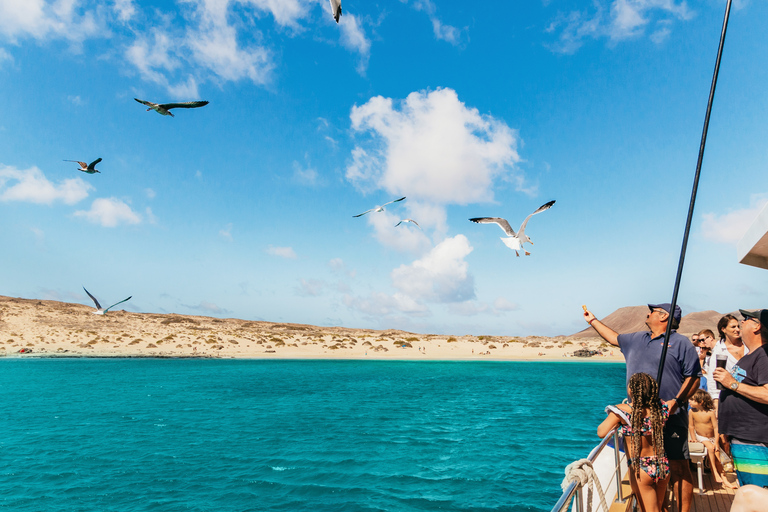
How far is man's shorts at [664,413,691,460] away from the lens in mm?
3779

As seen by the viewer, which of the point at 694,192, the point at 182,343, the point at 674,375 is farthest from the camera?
the point at 182,343

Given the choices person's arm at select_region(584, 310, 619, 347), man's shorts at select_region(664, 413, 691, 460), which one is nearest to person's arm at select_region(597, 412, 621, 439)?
man's shorts at select_region(664, 413, 691, 460)

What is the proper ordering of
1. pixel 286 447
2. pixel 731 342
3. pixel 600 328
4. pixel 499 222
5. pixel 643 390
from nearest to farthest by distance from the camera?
pixel 643 390, pixel 600 328, pixel 731 342, pixel 499 222, pixel 286 447

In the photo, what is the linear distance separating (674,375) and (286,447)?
43.2 ft

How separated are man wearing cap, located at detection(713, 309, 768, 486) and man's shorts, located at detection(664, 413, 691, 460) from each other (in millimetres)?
313

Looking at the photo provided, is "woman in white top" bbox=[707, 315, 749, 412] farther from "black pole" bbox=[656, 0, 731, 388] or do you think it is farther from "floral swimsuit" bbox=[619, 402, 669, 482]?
"black pole" bbox=[656, 0, 731, 388]

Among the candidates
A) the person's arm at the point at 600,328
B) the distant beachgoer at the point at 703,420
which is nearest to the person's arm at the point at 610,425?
the person's arm at the point at 600,328

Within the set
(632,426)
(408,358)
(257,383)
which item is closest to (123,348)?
(257,383)

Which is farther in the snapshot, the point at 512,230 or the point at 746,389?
the point at 512,230

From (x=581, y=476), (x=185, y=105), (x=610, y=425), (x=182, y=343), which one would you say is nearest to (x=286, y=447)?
(x=185, y=105)

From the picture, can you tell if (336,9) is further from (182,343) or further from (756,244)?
(182,343)

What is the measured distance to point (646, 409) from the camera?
350 centimetres

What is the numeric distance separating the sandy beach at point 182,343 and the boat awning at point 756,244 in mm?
60194

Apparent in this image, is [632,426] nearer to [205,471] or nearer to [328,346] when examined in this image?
[205,471]
